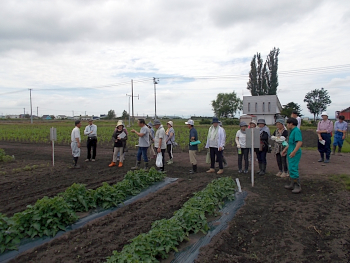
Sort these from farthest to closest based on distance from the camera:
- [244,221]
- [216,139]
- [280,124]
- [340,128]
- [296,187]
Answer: [340,128] → [216,139] → [280,124] → [296,187] → [244,221]

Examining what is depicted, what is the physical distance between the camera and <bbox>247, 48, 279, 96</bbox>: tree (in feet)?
199

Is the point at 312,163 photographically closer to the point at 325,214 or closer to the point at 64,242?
the point at 325,214

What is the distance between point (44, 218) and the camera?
4.51 m

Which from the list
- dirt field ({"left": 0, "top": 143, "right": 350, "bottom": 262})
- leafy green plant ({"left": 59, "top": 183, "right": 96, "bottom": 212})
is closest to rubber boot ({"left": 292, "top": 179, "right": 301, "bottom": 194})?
dirt field ({"left": 0, "top": 143, "right": 350, "bottom": 262})

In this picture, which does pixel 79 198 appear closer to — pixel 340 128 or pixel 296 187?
pixel 296 187

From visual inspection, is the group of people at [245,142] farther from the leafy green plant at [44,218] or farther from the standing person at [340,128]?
the leafy green plant at [44,218]

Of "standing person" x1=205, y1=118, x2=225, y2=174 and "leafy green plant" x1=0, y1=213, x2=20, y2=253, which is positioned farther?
"standing person" x1=205, y1=118, x2=225, y2=174

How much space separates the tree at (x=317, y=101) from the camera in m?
77.5


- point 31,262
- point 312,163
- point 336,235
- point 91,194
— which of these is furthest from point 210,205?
point 312,163

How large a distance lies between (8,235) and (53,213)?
0.72m

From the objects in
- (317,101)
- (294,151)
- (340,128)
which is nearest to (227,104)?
(317,101)

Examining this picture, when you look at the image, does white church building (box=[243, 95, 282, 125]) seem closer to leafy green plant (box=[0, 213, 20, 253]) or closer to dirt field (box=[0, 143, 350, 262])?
dirt field (box=[0, 143, 350, 262])

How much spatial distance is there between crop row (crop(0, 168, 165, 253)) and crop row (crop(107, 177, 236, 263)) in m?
1.52

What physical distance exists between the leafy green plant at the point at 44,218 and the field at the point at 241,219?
32 centimetres
